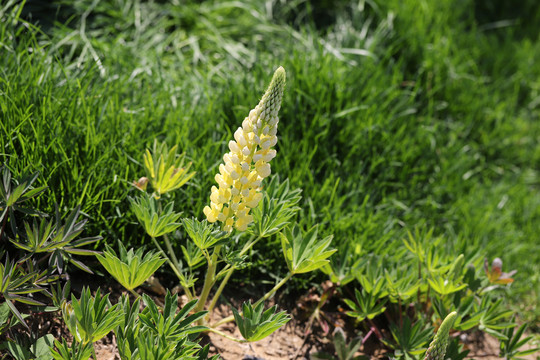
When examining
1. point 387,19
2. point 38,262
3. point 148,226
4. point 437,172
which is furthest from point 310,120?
point 38,262

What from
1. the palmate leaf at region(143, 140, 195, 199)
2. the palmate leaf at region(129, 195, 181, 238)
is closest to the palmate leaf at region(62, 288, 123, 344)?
the palmate leaf at region(129, 195, 181, 238)

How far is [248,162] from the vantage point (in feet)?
5.92

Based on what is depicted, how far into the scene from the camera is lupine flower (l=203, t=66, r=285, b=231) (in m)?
1.71

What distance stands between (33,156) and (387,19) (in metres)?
2.43

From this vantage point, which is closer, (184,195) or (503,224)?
(184,195)

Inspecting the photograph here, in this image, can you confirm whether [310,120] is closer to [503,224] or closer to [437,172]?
[437,172]

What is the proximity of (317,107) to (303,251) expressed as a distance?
114 centimetres

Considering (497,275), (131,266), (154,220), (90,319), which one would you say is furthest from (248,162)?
(497,275)

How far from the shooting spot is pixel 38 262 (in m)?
1.90

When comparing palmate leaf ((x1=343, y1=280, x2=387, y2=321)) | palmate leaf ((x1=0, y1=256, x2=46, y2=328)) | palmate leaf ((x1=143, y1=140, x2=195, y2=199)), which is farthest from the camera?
palmate leaf ((x1=343, y1=280, x2=387, y2=321))

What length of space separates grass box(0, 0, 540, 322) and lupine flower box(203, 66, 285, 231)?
1.73 ft

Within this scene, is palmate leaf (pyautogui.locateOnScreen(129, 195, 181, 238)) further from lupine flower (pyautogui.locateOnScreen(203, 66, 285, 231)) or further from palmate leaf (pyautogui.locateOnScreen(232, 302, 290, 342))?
palmate leaf (pyautogui.locateOnScreen(232, 302, 290, 342))

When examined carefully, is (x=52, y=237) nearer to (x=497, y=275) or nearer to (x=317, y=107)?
(x=317, y=107)

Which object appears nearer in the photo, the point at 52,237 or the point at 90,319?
the point at 90,319
